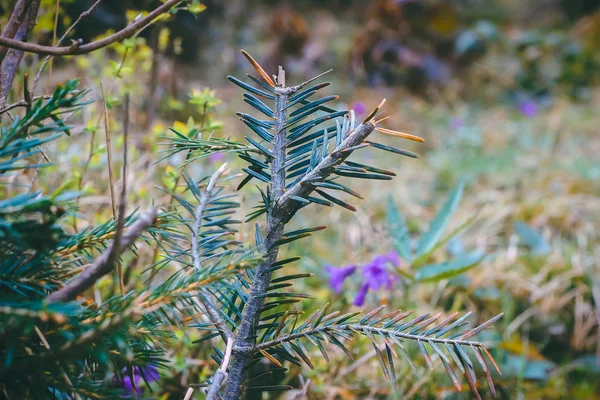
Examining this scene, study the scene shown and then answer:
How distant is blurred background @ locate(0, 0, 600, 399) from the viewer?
39.0 inches

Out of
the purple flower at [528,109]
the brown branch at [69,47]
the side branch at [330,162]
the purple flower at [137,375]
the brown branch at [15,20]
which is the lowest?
the purple flower at [137,375]

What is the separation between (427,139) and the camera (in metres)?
3.22

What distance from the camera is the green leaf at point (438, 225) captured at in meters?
1.18

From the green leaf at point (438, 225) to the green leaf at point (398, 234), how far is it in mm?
47

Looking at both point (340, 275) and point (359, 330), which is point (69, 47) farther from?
point (340, 275)

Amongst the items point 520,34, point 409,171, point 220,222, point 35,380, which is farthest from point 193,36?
point 520,34

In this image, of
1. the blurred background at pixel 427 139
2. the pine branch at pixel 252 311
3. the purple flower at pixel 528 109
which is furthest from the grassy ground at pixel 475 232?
the purple flower at pixel 528 109

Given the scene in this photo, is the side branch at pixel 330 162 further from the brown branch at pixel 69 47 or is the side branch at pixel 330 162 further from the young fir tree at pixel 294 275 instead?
the brown branch at pixel 69 47

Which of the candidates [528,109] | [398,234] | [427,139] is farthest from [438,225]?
[528,109]

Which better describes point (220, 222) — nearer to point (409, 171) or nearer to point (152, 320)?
point (152, 320)

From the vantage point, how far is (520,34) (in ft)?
16.3

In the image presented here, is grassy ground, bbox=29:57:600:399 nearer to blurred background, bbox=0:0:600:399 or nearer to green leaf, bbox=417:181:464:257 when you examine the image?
blurred background, bbox=0:0:600:399

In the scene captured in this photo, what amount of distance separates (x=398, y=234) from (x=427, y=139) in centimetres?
221

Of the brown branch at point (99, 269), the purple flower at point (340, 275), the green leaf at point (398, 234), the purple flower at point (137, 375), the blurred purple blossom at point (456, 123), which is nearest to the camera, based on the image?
the brown branch at point (99, 269)
